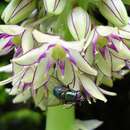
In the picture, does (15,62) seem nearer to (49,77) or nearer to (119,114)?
(49,77)

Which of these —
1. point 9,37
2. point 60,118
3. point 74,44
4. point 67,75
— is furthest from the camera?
point 60,118

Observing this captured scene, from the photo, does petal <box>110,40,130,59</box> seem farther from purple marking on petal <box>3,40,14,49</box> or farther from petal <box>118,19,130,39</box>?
purple marking on petal <box>3,40,14,49</box>

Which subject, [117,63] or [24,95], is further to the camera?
[24,95]

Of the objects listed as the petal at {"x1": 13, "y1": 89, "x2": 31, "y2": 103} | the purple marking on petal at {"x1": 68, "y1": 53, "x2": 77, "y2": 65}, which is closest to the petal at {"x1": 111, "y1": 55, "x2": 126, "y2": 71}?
the purple marking on petal at {"x1": 68, "y1": 53, "x2": 77, "y2": 65}

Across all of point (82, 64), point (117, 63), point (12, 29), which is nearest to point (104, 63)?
point (117, 63)

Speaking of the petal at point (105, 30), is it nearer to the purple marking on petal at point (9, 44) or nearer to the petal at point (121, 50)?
the petal at point (121, 50)

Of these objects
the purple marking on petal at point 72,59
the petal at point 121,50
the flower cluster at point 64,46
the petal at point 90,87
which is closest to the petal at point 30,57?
the flower cluster at point 64,46

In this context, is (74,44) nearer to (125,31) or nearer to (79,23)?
(79,23)
